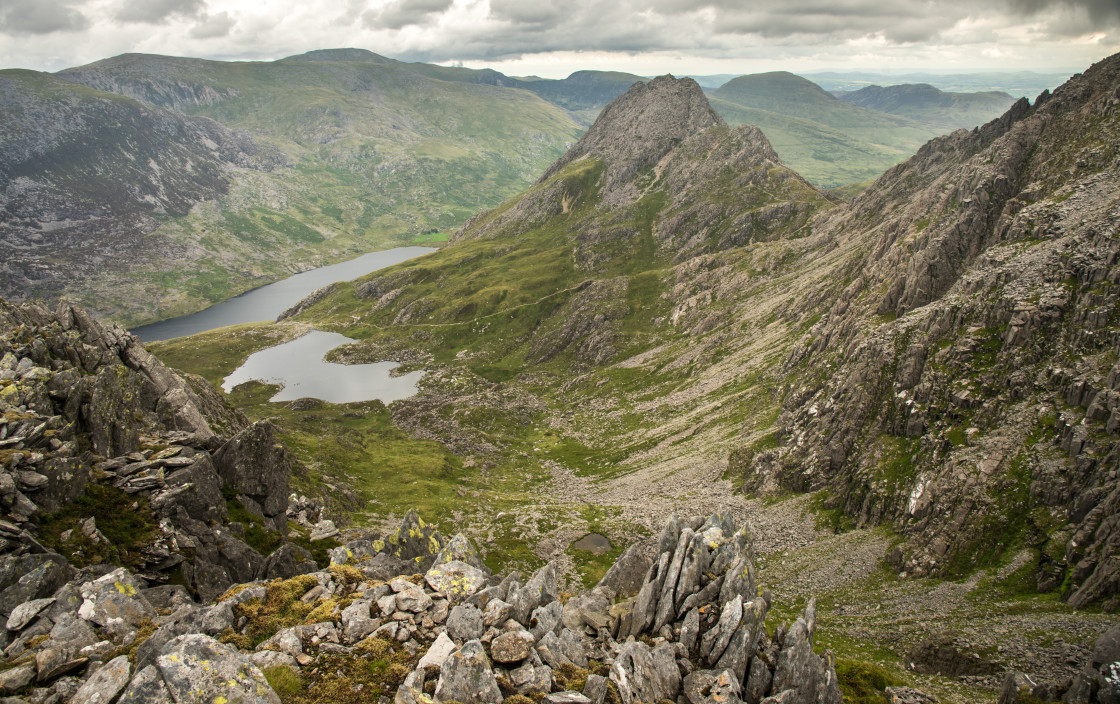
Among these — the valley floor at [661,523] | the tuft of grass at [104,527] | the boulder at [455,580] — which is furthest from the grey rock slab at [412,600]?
the valley floor at [661,523]

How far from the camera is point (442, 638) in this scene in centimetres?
2531

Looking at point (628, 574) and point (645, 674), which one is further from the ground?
point (645, 674)

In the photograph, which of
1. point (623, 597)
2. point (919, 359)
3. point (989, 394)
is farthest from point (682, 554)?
point (919, 359)

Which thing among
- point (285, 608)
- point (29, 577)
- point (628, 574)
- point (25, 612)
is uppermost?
point (29, 577)

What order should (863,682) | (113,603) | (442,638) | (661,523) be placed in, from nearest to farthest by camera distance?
(442,638), (113,603), (863,682), (661,523)

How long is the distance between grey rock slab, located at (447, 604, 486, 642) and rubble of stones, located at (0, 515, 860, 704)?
5cm

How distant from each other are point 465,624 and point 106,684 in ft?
44.8

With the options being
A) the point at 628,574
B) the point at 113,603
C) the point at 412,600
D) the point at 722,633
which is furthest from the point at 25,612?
the point at 628,574

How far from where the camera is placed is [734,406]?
121m

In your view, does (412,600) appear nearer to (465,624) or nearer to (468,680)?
(465,624)

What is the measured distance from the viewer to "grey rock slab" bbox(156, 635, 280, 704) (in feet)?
65.8

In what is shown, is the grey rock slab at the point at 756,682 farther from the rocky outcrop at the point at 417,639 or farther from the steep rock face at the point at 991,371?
the steep rock face at the point at 991,371

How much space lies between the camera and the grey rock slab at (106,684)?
19.8 m

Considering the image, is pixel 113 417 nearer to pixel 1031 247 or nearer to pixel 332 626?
pixel 332 626
